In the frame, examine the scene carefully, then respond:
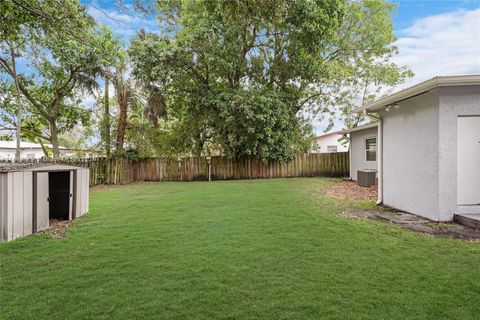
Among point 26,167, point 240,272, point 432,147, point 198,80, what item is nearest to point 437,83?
point 432,147

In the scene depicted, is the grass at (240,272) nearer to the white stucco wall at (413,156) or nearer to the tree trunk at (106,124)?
the white stucco wall at (413,156)

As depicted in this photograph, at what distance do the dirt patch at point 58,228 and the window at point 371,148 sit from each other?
10789 millimetres

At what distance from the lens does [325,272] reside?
10.3ft

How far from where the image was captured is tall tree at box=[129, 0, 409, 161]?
1291 centimetres

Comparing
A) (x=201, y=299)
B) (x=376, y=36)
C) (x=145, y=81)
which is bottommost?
(x=201, y=299)

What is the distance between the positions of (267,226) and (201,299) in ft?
8.54

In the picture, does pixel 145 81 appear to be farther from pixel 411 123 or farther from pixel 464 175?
pixel 464 175

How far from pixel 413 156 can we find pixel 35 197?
7210 millimetres

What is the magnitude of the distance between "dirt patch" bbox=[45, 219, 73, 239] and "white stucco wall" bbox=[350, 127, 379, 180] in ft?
35.0

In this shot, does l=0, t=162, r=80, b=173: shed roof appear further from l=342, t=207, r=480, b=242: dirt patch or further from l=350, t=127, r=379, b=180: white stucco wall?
l=350, t=127, r=379, b=180: white stucco wall

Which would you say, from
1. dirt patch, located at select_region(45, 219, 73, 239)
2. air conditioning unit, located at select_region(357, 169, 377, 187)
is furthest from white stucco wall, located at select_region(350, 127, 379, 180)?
dirt patch, located at select_region(45, 219, 73, 239)

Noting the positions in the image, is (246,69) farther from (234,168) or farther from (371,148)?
Answer: (371,148)

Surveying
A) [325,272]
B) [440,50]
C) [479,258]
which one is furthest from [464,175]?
[440,50]

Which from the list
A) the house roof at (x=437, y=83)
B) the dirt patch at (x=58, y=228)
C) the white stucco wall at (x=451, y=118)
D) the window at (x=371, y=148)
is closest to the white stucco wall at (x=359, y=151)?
the window at (x=371, y=148)
